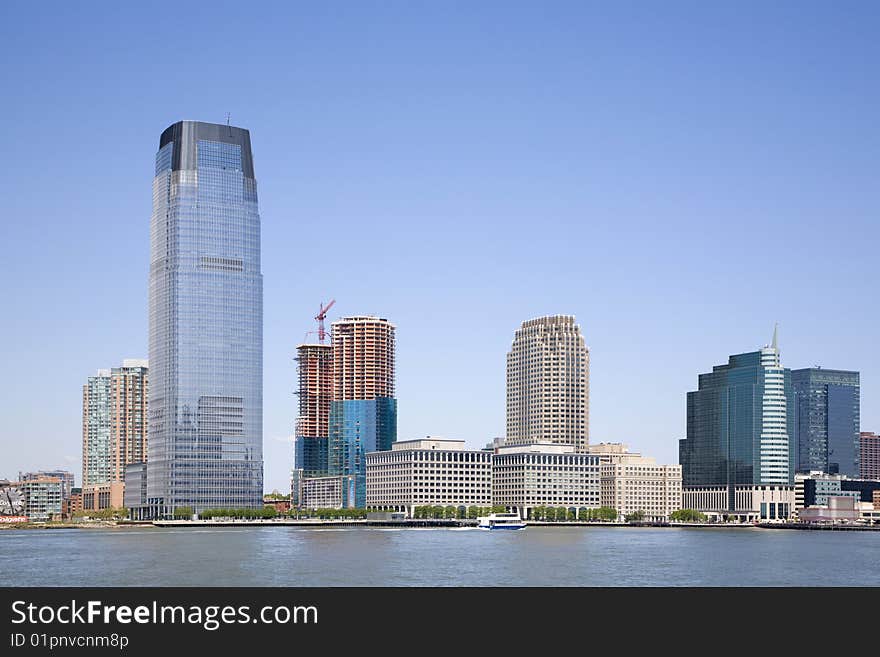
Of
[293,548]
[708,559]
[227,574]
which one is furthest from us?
[293,548]

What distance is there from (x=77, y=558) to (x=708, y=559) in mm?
70003

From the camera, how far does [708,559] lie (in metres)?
153
